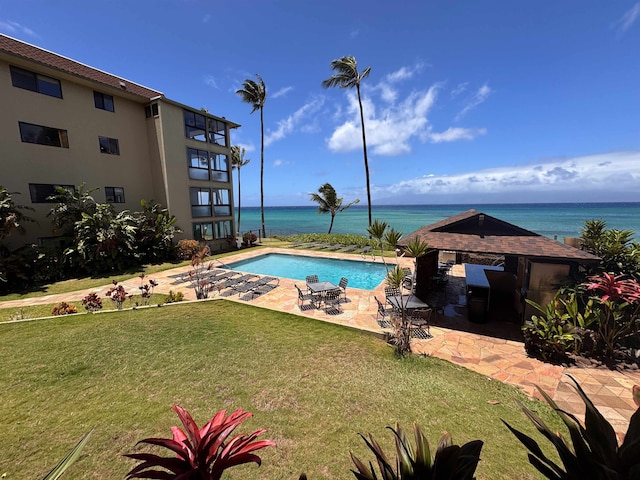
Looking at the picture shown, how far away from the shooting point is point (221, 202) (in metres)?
26.0

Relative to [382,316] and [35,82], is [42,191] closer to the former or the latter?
[35,82]

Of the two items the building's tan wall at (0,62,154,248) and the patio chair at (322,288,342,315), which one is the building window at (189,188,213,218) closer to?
the building's tan wall at (0,62,154,248)

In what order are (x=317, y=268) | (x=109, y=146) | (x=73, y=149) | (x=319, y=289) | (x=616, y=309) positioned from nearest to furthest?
(x=616, y=309) < (x=319, y=289) < (x=73, y=149) < (x=109, y=146) < (x=317, y=268)

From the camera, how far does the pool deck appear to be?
20.0 ft

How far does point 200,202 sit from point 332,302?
17383 mm

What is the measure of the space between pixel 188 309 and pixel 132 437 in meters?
6.40

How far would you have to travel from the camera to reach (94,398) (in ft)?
17.9

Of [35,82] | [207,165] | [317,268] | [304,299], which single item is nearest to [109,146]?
[35,82]

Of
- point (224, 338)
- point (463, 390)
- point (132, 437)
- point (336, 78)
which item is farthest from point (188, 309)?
point (336, 78)

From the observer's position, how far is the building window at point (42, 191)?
16188 millimetres

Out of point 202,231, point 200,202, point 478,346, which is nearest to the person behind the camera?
point 478,346

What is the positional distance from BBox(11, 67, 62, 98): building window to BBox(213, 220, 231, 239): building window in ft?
43.4

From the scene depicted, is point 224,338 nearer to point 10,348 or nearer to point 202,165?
point 10,348

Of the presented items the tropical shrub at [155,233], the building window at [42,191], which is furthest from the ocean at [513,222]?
the building window at [42,191]
